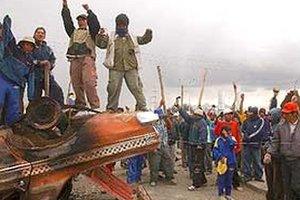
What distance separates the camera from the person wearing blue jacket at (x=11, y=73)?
7.84 m

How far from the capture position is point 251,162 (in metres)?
14.7

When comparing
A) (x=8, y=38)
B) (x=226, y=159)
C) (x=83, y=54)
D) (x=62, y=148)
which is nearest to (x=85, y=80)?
(x=83, y=54)

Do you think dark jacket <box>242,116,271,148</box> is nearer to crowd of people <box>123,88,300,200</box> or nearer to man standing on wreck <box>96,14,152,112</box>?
crowd of people <box>123,88,300,200</box>

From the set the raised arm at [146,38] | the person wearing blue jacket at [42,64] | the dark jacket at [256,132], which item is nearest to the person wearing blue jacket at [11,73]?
the person wearing blue jacket at [42,64]

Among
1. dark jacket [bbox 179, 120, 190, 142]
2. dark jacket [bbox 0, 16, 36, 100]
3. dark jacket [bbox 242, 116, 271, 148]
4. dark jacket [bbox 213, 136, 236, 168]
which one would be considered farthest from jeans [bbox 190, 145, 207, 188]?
dark jacket [bbox 0, 16, 36, 100]

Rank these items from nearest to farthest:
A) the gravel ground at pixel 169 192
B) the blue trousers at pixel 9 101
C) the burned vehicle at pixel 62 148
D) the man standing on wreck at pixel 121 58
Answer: the burned vehicle at pixel 62 148 < the blue trousers at pixel 9 101 < the man standing on wreck at pixel 121 58 < the gravel ground at pixel 169 192

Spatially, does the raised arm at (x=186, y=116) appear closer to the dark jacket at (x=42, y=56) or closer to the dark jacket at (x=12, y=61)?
the dark jacket at (x=42, y=56)

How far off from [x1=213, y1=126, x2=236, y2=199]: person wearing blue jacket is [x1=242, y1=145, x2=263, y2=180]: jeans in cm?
206

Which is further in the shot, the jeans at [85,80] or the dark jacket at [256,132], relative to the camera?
the dark jacket at [256,132]

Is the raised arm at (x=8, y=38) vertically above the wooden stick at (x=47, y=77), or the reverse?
the raised arm at (x=8, y=38)

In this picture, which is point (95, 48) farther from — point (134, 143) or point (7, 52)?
point (134, 143)

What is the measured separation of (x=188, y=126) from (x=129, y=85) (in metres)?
7.01

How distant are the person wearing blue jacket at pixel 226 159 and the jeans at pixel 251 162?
2058mm

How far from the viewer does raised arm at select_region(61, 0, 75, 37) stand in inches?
363
